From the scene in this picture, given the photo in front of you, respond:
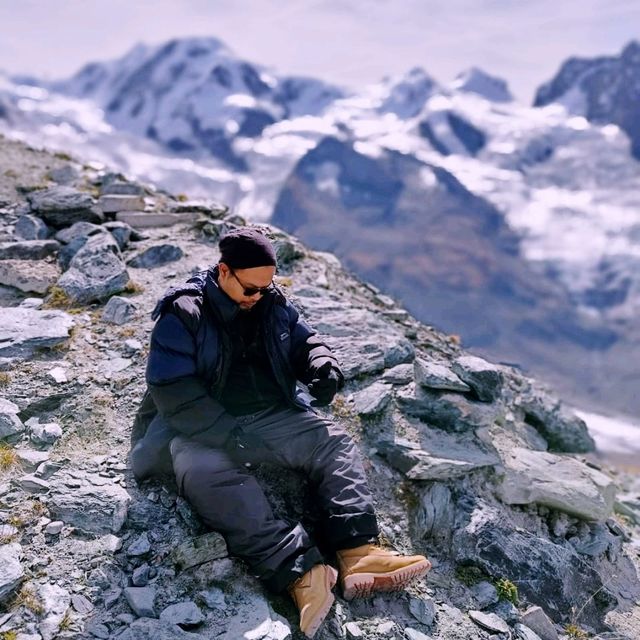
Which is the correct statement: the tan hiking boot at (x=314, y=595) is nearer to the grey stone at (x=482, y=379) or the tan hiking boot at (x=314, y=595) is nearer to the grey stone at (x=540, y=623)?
the grey stone at (x=540, y=623)

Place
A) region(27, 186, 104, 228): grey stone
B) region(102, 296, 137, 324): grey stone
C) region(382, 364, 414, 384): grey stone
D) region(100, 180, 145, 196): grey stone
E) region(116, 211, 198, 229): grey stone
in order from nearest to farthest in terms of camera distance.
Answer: region(382, 364, 414, 384): grey stone
region(102, 296, 137, 324): grey stone
region(27, 186, 104, 228): grey stone
region(116, 211, 198, 229): grey stone
region(100, 180, 145, 196): grey stone

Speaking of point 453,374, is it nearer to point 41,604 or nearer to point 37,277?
point 41,604

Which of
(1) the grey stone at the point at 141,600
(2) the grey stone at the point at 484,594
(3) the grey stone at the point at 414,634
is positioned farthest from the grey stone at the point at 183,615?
(2) the grey stone at the point at 484,594

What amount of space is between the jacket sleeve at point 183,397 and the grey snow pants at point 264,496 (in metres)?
0.25

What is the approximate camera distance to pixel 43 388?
8.55 metres

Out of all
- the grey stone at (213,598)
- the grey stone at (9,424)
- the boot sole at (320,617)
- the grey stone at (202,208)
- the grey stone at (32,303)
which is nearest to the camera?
the boot sole at (320,617)

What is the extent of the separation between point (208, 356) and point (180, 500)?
146 cm

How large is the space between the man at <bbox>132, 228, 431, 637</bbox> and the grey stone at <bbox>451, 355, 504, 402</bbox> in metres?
2.77

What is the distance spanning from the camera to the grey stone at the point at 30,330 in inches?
362

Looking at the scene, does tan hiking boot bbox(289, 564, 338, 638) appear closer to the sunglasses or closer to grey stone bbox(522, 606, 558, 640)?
grey stone bbox(522, 606, 558, 640)

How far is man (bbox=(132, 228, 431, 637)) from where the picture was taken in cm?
610

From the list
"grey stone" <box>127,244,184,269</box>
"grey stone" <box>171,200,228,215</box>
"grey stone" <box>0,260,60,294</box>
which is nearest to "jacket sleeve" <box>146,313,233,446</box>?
"grey stone" <box>0,260,60,294</box>

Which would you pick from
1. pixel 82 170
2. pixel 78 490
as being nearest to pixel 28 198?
pixel 82 170

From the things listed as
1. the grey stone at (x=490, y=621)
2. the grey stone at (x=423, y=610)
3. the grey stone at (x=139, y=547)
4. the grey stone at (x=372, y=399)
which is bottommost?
the grey stone at (x=490, y=621)
